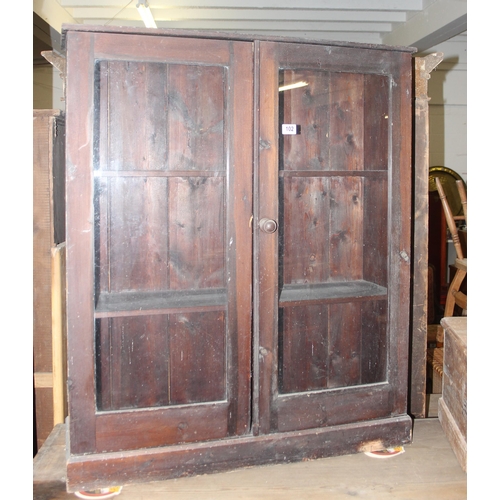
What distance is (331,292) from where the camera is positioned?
1986 millimetres

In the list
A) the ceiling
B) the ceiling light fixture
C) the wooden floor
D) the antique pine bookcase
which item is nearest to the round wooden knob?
the antique pine bookcase

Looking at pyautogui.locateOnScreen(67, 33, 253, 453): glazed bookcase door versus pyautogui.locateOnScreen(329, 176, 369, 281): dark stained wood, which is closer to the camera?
Result: pyautogui.locateOnScreen(67, 33, 253, 453): glazed bookcase door

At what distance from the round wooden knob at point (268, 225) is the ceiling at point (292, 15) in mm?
2494

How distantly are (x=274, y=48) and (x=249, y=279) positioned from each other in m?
0.78

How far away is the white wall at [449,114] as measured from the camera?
5270 mm

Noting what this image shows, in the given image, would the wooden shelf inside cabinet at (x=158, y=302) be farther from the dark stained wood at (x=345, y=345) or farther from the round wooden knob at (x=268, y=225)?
the dark stained wood at (x=345, y=345)

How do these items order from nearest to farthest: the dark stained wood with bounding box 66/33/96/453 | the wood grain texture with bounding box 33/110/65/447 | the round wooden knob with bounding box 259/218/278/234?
the dark stained wood with bounding box 66/33/96/453
the round wooden knob with bounding box 259/218/278/234
the wood grain texture with bounding box 33/110/65/447

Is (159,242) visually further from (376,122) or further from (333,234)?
(376,122)

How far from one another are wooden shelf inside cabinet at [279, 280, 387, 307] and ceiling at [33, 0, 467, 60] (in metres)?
2.52

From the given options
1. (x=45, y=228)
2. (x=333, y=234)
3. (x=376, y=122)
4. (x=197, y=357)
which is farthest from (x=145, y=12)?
(x=197, y=357)

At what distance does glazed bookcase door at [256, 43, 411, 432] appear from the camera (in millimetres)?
1801

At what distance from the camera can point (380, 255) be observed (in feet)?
6.55

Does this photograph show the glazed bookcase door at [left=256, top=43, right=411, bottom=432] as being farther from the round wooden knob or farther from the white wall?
the white wall

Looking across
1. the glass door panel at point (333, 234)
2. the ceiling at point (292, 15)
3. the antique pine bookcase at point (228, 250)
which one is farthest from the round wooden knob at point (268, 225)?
the ceiling at point (292, 15)
